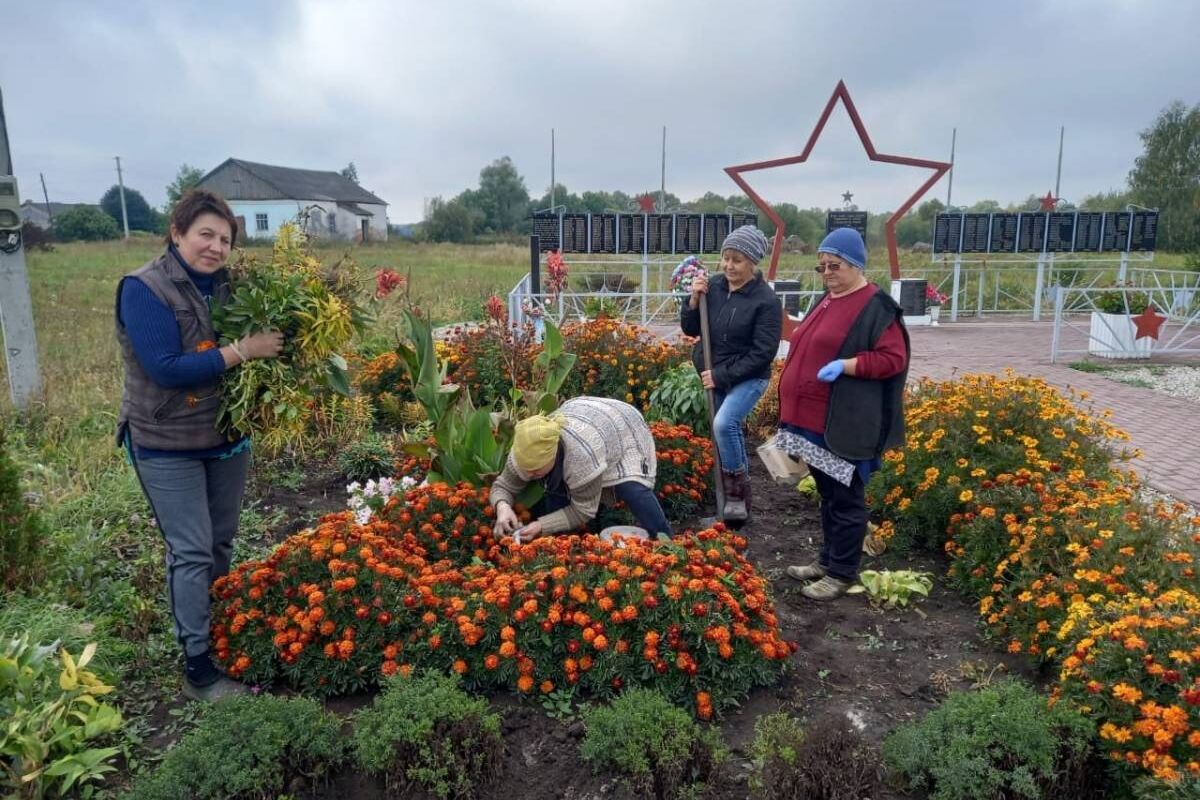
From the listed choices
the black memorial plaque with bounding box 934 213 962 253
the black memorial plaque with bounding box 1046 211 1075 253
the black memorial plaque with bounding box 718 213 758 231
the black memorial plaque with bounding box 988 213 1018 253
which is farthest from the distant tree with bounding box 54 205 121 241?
the black memorial plaque with bounding box 1046 211 1075 253

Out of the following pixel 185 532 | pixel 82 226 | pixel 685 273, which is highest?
pixel 82 226

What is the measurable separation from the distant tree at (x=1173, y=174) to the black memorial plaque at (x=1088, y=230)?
20.0m

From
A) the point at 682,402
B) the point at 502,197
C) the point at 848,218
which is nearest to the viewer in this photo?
the point at 682,402

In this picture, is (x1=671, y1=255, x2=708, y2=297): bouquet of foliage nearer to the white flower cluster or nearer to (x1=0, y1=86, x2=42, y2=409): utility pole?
the white flower cluster

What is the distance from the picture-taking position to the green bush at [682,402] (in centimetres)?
573

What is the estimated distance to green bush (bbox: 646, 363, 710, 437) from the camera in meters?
5.73

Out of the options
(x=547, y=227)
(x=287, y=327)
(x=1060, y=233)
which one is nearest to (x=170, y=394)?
(x=287, y=327)

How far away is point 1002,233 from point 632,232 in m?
7.79

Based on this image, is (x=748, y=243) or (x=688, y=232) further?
(x=688, y=232)

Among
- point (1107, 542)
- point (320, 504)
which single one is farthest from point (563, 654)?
point (320, 504)

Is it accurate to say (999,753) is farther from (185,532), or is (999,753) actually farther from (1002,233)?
(1002,233)

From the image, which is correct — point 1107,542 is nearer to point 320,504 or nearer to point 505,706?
point 505,706

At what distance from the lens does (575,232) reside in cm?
1352

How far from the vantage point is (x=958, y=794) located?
2.27 metres
